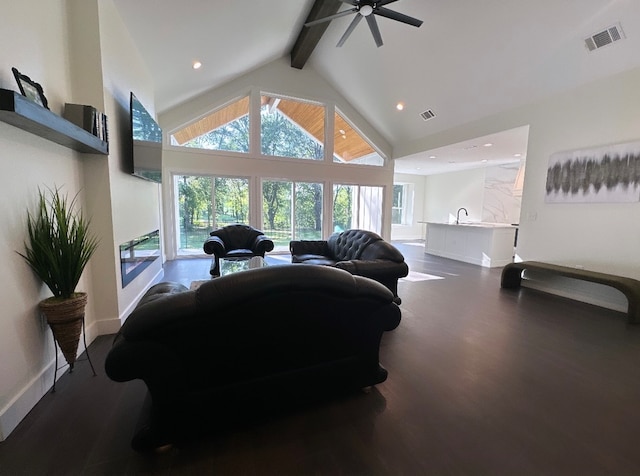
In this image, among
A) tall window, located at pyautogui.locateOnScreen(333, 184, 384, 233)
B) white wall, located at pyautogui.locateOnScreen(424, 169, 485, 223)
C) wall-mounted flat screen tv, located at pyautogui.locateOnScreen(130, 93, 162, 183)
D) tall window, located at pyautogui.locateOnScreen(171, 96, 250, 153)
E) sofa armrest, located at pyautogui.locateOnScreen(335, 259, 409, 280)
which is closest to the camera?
sofa armrest, located at pyautogui.locateOnScreen(335, 259, 409, 280)

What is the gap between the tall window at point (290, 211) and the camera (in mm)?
7223

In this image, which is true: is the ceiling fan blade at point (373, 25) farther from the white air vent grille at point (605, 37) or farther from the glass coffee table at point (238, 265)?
the glass coffee table at point (238, 265)

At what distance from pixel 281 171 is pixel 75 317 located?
5708 millimetres

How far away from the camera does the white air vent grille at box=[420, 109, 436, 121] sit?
6.05 m

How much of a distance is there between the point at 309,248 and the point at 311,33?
4.06 meters

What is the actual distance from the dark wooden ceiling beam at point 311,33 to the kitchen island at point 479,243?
5.21 metres

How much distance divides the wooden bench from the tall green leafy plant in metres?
5.28

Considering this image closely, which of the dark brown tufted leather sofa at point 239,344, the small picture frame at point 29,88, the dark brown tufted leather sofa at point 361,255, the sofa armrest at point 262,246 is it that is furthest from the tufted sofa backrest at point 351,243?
the small picture frame at point 29,88

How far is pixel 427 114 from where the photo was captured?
6.18 m

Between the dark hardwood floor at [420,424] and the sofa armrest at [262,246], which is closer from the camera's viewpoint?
the dark hardwood floor at [420,424]

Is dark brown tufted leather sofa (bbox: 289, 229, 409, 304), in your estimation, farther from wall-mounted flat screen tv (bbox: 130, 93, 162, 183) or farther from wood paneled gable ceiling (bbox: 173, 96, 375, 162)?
wood paneled gable ceiling (bbox: 173, 96, 375, 162)

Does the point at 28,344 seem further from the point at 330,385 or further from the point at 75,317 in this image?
the point at 330,385

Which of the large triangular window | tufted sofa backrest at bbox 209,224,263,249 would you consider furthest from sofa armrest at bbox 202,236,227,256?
the large triangular window

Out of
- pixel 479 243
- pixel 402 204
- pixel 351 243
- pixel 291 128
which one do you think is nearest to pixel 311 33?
pixel 291 128
